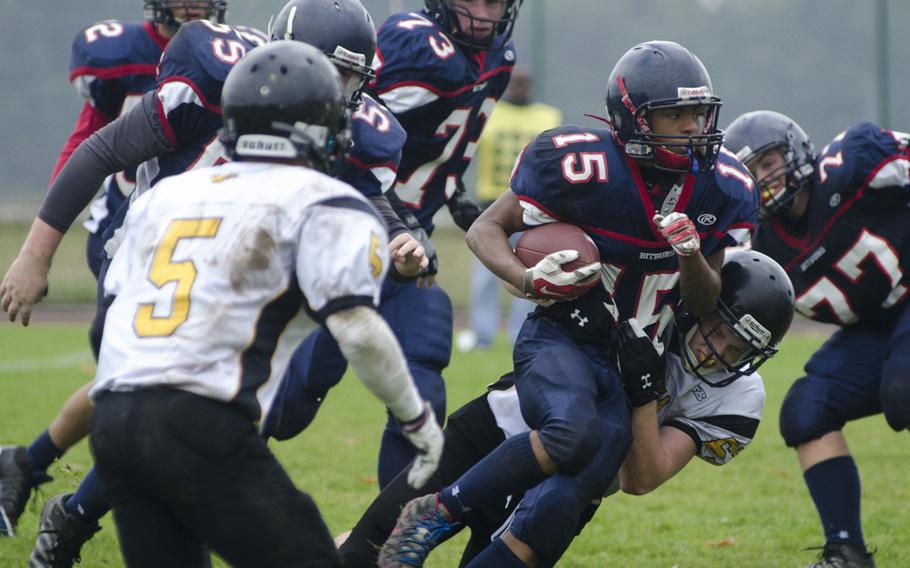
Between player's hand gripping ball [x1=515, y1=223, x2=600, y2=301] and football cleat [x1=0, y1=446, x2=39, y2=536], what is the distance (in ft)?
7.28

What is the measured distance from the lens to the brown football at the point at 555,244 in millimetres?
3701

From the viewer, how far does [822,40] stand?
15180 millimetres

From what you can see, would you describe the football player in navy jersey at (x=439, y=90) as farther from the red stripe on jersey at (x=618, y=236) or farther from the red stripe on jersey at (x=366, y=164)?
the red stripe on jersey at (x=618, y=236)

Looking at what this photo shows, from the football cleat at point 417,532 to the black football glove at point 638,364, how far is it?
0.69 meters

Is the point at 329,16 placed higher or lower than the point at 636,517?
higher

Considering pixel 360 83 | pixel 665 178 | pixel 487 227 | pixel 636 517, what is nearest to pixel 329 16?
pixel 360 83

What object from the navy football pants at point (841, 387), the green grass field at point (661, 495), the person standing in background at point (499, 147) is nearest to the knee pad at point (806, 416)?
the navy football pants at point (841, 387)

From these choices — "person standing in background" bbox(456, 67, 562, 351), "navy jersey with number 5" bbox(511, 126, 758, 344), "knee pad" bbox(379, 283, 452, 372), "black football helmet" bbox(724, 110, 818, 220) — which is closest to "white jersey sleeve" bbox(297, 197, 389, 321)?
"navy jersey with number 5" bbox(511, 126, 758, 344)

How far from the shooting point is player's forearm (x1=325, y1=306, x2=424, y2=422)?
273 cm

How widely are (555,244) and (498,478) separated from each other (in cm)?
74

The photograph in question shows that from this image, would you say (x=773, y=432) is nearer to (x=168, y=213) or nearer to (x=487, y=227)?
(x=487, y=227)

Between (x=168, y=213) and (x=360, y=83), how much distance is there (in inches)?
52.6

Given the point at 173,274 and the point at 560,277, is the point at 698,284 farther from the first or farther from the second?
the point at 173,274

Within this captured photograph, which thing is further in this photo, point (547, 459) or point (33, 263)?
point (33, 263)
